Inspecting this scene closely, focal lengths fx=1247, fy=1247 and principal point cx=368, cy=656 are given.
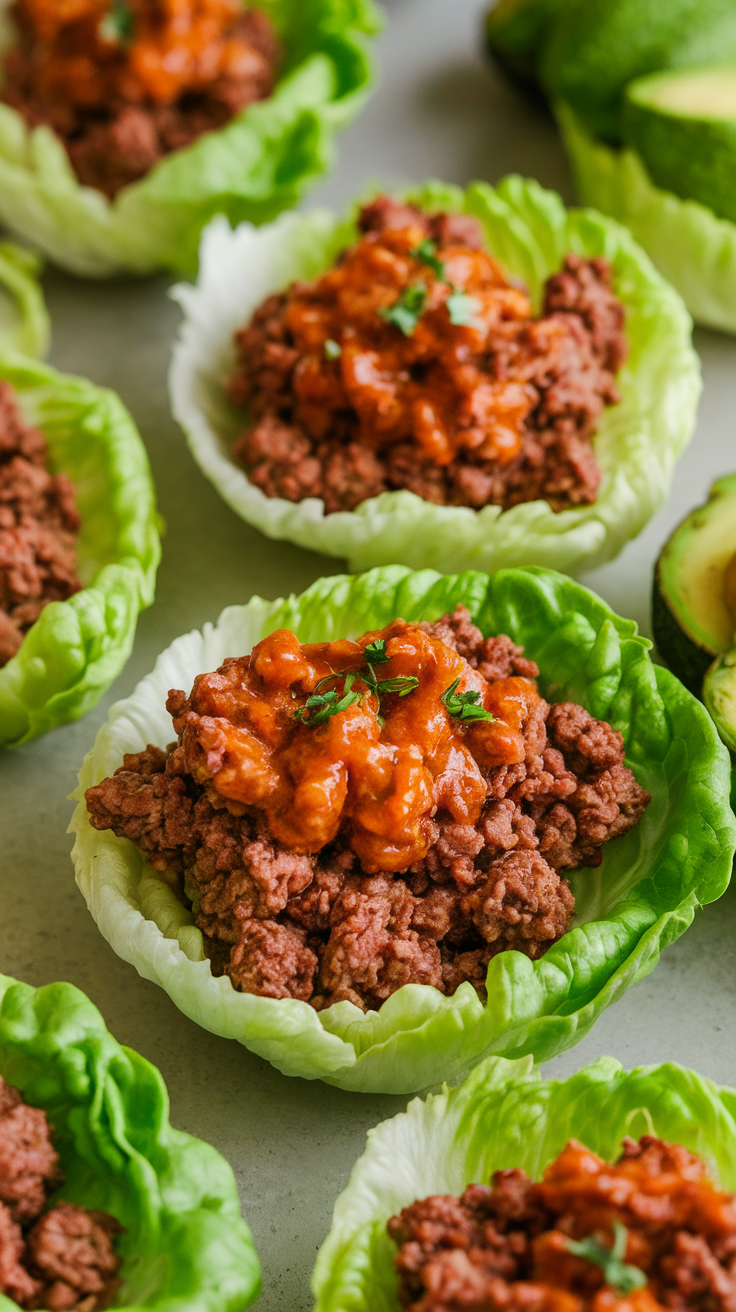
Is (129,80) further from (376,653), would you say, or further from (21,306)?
(376,653)

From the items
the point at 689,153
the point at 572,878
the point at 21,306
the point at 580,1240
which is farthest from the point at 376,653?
the point at 21,306

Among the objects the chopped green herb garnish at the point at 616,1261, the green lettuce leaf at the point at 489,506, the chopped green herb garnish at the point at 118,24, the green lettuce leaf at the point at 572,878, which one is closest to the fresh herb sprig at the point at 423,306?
the green lettuce leaf at the point at 489,506

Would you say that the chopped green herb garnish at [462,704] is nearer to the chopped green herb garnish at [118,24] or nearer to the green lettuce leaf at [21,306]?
the green lettuce leaf at [21,306]

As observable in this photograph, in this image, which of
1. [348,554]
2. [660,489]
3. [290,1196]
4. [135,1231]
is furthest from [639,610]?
[135,1231]

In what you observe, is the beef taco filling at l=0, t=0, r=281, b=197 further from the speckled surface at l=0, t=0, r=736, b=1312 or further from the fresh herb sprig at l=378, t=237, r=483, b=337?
the fresh herb sprig at l=378, t=237, r=483, b=337

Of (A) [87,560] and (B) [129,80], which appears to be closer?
(A) [87,560]

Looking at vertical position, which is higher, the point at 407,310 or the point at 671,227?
the point at 407,310

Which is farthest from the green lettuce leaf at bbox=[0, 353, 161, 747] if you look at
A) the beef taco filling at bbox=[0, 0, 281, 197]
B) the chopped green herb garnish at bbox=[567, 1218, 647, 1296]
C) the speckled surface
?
the chopped green herb garnish at bbox=[567, 1218, 647, 1296]
